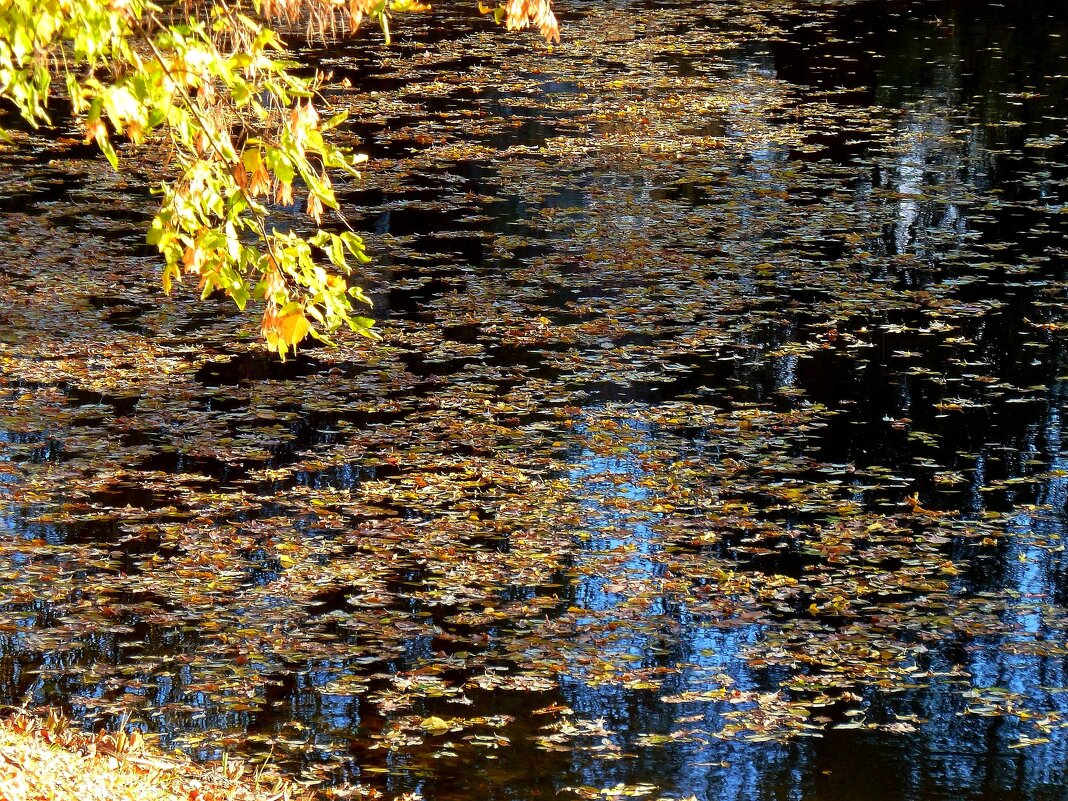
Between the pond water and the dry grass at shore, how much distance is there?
223 mm

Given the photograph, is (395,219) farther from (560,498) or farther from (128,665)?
(128,665)

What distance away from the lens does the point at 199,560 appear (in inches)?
224

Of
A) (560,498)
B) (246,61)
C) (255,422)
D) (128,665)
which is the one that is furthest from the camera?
(255,422)

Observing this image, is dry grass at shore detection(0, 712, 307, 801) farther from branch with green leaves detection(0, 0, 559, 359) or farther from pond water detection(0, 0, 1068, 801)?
branch with green leaves detection(0, 0, 559, 359)

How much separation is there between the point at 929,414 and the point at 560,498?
224 centimetres

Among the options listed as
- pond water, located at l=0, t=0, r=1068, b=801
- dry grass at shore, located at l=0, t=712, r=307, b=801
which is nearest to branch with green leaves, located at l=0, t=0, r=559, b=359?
dry grass at shore, located at l=0, t=712, r=307, b=801

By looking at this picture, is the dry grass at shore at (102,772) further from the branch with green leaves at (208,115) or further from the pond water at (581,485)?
the branch with green leaves at (208,115)

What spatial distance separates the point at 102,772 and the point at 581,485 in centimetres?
302

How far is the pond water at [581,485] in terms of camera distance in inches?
183

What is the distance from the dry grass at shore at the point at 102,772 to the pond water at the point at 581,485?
22 centimetres

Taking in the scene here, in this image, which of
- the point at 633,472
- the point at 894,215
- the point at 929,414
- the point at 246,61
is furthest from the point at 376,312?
the point at 246,61

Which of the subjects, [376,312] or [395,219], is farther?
[395,219]

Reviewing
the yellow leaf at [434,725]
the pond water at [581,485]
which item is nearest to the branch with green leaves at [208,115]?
the yellow leaf at [434,725]

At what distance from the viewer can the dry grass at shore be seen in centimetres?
355
